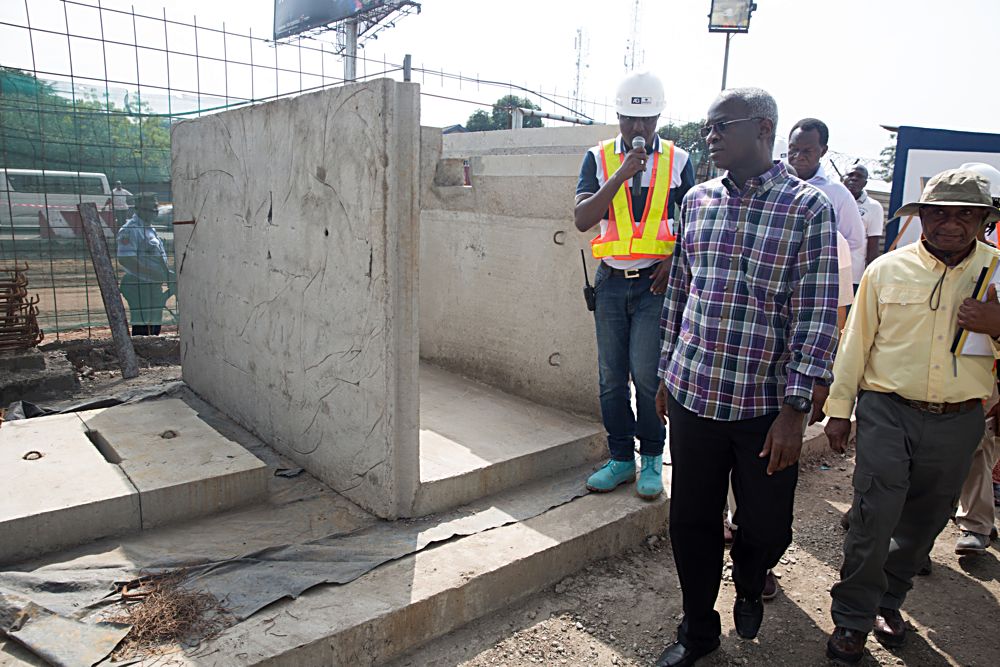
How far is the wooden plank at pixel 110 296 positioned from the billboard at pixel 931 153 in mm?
6745

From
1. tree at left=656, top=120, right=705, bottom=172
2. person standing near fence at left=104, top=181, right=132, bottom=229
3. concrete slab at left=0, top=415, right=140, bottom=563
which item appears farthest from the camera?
tree at left=656, top=120, right=705, bottom=172

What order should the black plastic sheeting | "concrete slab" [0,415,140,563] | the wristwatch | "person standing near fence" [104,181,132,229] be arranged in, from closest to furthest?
the wristwatch < the black plastic sheeting < "concrete slab" [0,415,140,563] < "person standing near fence" [104,181,132,229]

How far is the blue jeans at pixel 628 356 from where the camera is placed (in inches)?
137

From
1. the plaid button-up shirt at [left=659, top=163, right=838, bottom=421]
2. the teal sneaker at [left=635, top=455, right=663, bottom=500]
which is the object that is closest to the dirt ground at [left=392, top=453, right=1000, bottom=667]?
the teal sneaker at [left=635, top=455, right=663, bottom=500]

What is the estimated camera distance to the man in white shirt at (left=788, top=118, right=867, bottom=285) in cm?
434

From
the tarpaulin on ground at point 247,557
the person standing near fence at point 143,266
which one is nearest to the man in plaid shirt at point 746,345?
the tarpaulin on ground at point 247,557

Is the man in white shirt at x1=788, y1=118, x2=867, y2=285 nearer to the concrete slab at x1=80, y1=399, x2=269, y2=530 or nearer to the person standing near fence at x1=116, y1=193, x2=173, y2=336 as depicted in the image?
the concrete slab at x1=80, y1=399, x2=269, y2=530

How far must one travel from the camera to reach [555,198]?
177 inches

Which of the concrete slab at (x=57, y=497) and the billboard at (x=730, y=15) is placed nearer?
the concrete slab at (x=57, y=497)

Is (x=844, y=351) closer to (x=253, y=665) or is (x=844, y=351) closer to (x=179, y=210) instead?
(x=253, y=665)

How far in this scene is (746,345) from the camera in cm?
248

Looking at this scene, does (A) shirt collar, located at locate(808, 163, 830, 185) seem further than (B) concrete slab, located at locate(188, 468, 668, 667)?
Yes

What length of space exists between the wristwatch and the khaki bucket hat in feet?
3.37

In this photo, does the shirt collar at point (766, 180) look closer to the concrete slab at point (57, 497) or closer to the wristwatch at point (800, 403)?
the wristwatch at point (800, 403)
